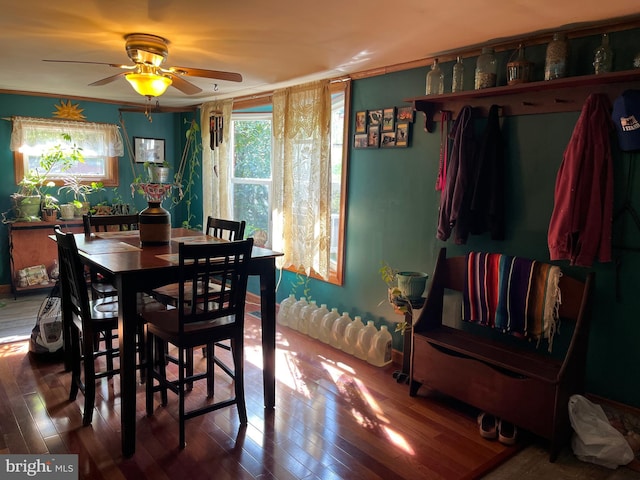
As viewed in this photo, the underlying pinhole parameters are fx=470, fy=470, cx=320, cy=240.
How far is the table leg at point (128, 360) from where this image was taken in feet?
6.97

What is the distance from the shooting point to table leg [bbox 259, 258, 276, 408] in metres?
2.55

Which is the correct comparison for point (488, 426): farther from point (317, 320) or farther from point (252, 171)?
point (252, 171)

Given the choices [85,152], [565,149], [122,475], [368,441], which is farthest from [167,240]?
[85,152]

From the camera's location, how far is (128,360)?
2.15 m

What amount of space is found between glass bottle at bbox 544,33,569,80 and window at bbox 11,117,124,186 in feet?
15.2

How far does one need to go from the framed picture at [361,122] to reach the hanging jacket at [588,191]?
59.4 inches

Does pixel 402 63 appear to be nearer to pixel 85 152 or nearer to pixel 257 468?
pixel 257 468

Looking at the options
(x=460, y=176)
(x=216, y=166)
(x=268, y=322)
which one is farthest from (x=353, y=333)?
(x=216, y=166)

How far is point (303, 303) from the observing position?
3982 millimetres

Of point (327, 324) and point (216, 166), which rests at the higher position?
point (216, 166)

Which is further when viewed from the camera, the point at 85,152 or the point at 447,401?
the point at 85,152

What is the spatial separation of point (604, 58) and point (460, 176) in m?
0.88

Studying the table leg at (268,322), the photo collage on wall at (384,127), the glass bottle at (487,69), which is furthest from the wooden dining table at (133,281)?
the glass bottle at (487,69)

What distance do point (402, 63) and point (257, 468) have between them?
2.61 meters
